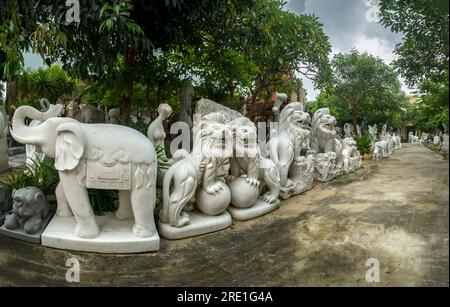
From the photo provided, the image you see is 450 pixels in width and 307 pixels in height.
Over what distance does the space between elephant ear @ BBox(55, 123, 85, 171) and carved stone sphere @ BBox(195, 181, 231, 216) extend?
1156 millimetres

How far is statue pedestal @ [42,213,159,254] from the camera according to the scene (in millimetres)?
2510

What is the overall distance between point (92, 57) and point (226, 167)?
7.63 ft

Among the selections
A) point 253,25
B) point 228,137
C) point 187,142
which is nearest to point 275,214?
point 228,137

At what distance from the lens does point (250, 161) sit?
343cm

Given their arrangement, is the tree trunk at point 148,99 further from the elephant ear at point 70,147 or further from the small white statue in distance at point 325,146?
the elephant ear at point 70,147

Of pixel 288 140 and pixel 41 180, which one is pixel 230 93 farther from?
pixel 41 180

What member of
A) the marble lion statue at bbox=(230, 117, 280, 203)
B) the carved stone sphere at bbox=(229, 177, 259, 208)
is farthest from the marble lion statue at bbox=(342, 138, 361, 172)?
the carved stone sphere at bbox=(229, 177, 259, 208)

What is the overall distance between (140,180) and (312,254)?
139cm

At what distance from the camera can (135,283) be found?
2.15 metres

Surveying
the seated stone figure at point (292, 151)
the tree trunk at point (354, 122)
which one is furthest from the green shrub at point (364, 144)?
the seated stone figure at point (292, 151)

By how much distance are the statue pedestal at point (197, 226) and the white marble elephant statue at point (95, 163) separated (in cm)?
22

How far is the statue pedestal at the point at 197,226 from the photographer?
113 inches

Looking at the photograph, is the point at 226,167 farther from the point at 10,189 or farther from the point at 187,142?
the point at 10,189

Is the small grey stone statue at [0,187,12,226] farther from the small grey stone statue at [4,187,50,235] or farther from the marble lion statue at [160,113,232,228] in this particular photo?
the marble lion statue at [160,113,232,228]
